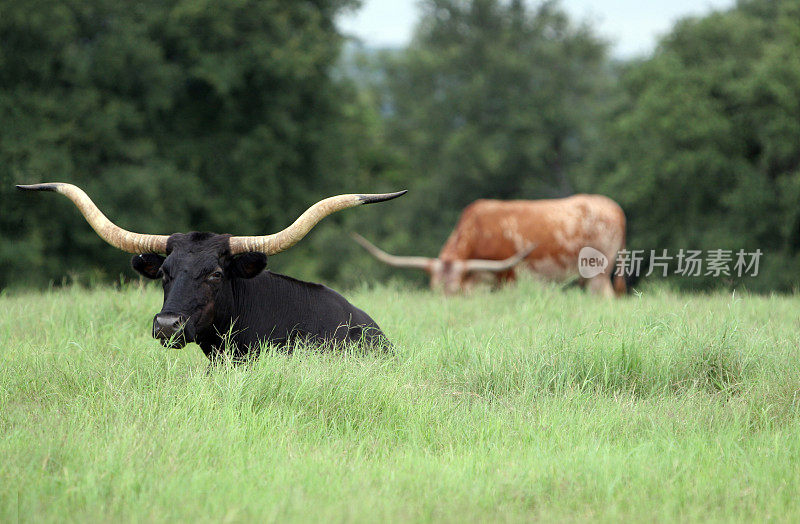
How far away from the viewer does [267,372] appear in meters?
4.65

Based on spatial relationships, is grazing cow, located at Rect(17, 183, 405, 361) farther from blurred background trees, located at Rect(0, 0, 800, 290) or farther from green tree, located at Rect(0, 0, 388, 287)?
green tree, located at Rect(0, 0, 388, 287)

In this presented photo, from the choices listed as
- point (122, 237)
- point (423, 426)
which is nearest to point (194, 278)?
point (122, 237)

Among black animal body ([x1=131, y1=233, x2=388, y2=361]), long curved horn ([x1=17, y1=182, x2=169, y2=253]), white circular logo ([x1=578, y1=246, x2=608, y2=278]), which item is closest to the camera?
black animal body ([x1=131, y1=233, x2=388, y2=361])

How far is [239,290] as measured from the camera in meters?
5.70

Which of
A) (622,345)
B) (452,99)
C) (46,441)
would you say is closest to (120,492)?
(46,441)

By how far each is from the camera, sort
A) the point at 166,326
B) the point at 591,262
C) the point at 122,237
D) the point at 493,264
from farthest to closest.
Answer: the point at 591,262 → the point at 493,264 → the point at 122,237 → the point at 166,326

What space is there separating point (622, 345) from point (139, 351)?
3280mm

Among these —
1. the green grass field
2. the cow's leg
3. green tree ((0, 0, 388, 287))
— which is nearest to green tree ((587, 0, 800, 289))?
the cow's leg

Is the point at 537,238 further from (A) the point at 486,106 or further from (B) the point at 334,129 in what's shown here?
(A) the point at 486,106

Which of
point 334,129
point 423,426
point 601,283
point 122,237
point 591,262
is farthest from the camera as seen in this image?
point 334,129

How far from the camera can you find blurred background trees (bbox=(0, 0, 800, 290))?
16.0 meters

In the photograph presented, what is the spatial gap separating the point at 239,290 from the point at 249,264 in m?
0.28

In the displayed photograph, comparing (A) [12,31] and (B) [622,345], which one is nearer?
(B) [622,345]

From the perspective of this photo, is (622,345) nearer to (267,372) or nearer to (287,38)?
(267,372)
